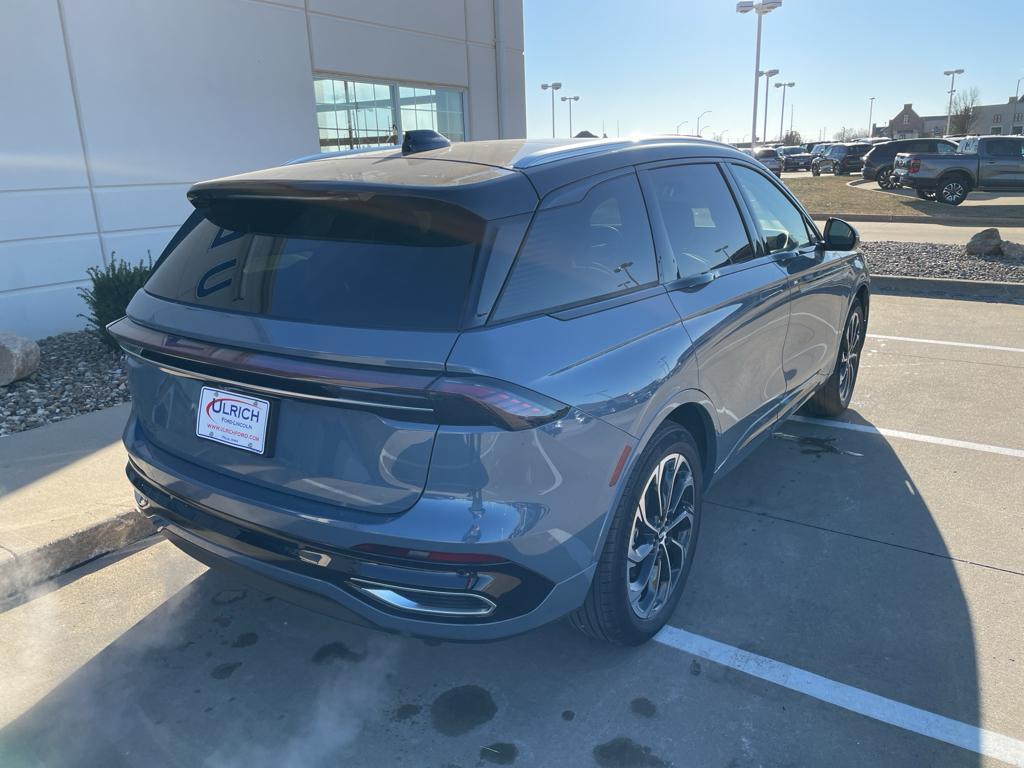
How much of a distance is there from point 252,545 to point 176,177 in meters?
7.08

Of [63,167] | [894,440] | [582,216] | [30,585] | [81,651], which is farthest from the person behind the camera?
[63,167]

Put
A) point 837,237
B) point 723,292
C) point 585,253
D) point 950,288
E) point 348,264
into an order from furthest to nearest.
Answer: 1. point 950,288
2. point 837,237
3. point 723,292
4. point 585,253
5. point 348,264

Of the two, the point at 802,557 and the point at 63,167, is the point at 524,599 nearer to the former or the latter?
the point at 802,557

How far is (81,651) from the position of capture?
300 centimetres

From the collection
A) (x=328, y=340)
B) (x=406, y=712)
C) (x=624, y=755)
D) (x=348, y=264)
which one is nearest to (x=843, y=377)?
(x=624, y=755)

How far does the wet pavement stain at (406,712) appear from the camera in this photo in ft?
8.53

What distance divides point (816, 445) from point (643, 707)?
9.34 ft

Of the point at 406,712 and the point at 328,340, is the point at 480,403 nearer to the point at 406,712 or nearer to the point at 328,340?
the point at 328,340

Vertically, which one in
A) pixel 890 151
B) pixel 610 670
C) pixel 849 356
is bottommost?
pixel 610 670

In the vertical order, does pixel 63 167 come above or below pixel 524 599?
above

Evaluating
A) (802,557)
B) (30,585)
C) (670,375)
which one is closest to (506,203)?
(670,375)

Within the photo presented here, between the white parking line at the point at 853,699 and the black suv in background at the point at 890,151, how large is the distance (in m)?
25.6

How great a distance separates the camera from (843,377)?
17.3ft

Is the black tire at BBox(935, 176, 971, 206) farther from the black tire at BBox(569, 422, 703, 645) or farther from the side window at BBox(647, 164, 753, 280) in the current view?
the black tire at BBox(569, 422, 703, 645)
